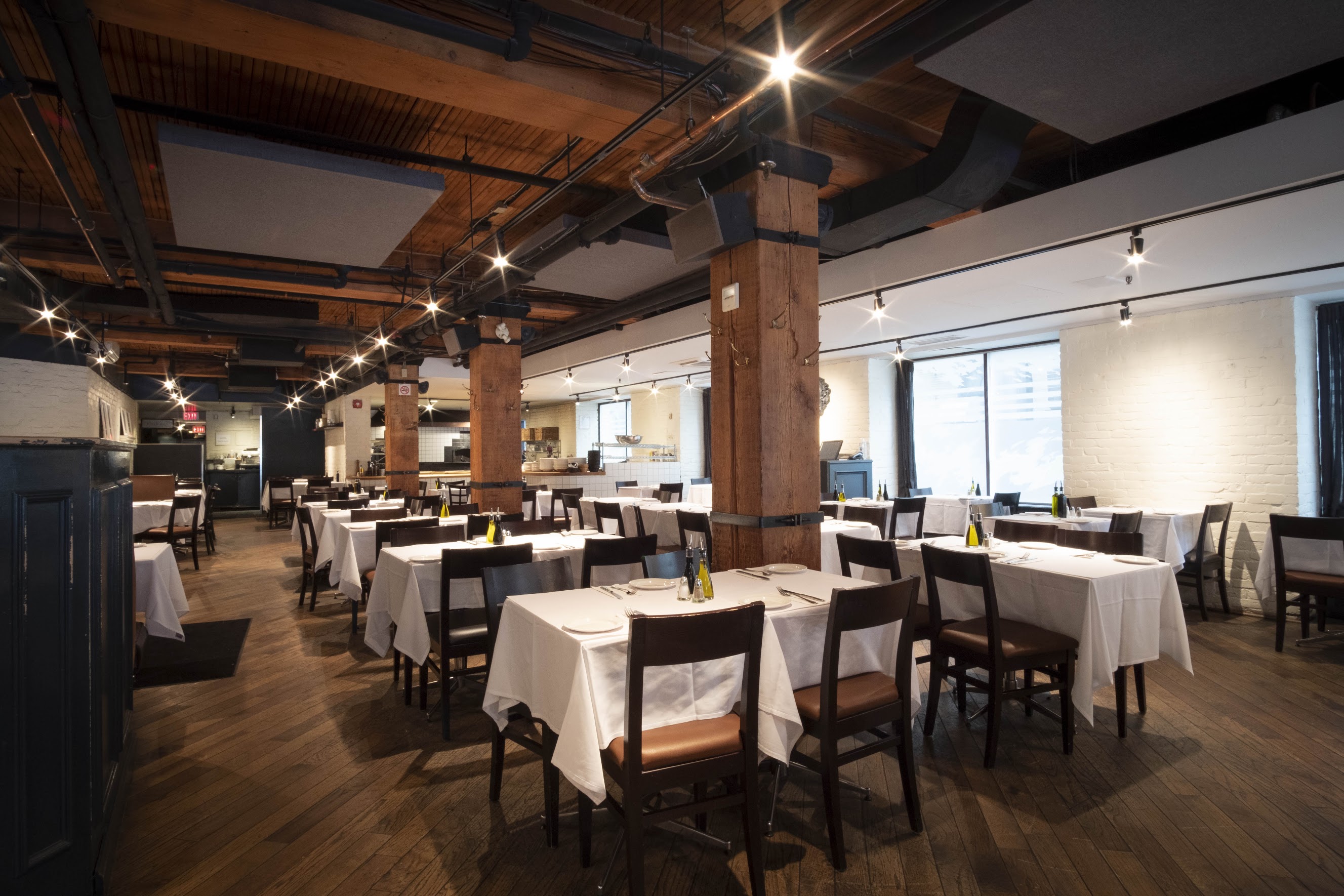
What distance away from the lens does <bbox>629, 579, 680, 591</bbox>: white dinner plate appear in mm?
3051

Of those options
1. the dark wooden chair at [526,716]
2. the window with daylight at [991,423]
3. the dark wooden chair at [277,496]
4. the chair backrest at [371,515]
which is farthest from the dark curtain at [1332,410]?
the dark wooden chair at [277,496]

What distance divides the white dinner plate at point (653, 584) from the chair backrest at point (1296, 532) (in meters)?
4.68

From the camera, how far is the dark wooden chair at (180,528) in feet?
28.6

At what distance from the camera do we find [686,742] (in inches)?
87.3

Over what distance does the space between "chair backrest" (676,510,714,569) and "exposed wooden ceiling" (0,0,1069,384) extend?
263 centimetres

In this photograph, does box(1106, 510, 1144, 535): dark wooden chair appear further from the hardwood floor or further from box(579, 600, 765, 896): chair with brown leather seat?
box(579, 600, 765, 896): chair with brown leather seat

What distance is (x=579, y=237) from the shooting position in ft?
18.2

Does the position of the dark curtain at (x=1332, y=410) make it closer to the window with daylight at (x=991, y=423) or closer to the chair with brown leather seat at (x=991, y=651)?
the window with daylight at (x=991, y=423)

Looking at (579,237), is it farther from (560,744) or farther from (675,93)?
(560,744)

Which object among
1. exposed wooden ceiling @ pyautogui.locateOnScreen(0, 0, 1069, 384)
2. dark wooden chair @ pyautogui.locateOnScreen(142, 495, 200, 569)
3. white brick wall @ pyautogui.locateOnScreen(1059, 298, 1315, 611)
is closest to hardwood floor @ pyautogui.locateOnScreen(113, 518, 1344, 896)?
white brick wall @ pyautogui.locateOnScreen(1059, 298, 1315, 611)

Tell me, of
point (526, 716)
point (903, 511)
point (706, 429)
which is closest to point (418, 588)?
point (526, 716)

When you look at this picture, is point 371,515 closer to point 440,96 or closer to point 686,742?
point 440,96

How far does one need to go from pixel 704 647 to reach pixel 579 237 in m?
4.21

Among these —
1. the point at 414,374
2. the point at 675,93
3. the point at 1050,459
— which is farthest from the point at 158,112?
the point at 1050,459
